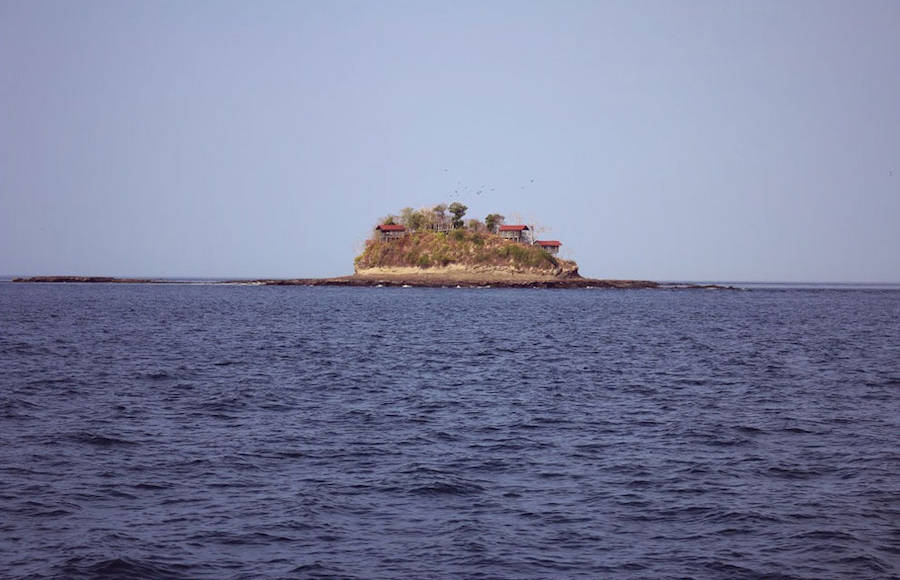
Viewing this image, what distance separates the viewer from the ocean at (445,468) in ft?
44.3

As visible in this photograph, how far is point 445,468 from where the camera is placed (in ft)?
62.8

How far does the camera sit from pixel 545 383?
3450cm

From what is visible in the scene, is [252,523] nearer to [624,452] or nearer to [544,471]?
[544,471]

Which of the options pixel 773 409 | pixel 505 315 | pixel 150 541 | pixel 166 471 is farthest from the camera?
pixel 505 315

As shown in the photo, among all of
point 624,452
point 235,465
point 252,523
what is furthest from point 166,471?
point 624,452

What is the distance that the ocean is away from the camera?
13.5 metres

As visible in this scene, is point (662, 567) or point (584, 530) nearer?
point (662, 567)

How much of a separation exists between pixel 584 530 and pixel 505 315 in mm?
77186

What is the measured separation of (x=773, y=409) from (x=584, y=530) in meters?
16.0

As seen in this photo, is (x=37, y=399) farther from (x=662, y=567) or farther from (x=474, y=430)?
(x=662, y=567)

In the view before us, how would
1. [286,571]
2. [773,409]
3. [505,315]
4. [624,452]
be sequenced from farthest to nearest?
[505,315] → [773,409] → [624,452] → [286,571]

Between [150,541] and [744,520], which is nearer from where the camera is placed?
[150,541]

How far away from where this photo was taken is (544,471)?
19.0m

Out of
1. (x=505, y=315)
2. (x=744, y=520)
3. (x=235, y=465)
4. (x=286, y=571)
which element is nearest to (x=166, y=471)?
(x=235, y=465)
